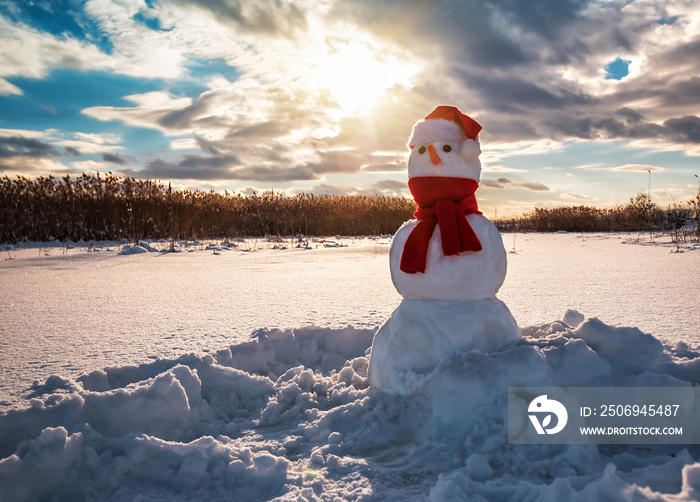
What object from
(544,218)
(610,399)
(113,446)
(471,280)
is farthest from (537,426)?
(544,218)

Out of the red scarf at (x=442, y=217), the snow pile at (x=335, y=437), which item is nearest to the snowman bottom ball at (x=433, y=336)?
the snow pile at (x=335, y=437)

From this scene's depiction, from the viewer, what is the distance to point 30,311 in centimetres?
320

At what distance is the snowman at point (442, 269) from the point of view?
1.85 m

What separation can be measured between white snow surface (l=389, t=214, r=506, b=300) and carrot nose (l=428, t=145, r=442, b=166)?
1.05 feet

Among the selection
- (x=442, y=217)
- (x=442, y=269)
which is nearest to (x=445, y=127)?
(x=442, y=217)

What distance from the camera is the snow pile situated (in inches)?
48.6

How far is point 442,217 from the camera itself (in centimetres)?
196

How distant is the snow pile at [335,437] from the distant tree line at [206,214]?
29.6ft

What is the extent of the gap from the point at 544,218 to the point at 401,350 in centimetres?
1808

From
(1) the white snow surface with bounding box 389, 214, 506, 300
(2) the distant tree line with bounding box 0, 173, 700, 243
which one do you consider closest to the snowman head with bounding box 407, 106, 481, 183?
(1) the white snow surface with bounding box 389, 214, 506, 300

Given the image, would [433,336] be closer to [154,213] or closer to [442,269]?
[442,269]

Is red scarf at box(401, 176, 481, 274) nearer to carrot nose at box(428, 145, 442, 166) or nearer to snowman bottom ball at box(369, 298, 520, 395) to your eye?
carrot nose at box(428, 145, 442, 166)

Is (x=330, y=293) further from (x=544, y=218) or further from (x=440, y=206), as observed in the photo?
(x=544, y=218)

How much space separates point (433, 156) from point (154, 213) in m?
11.3
